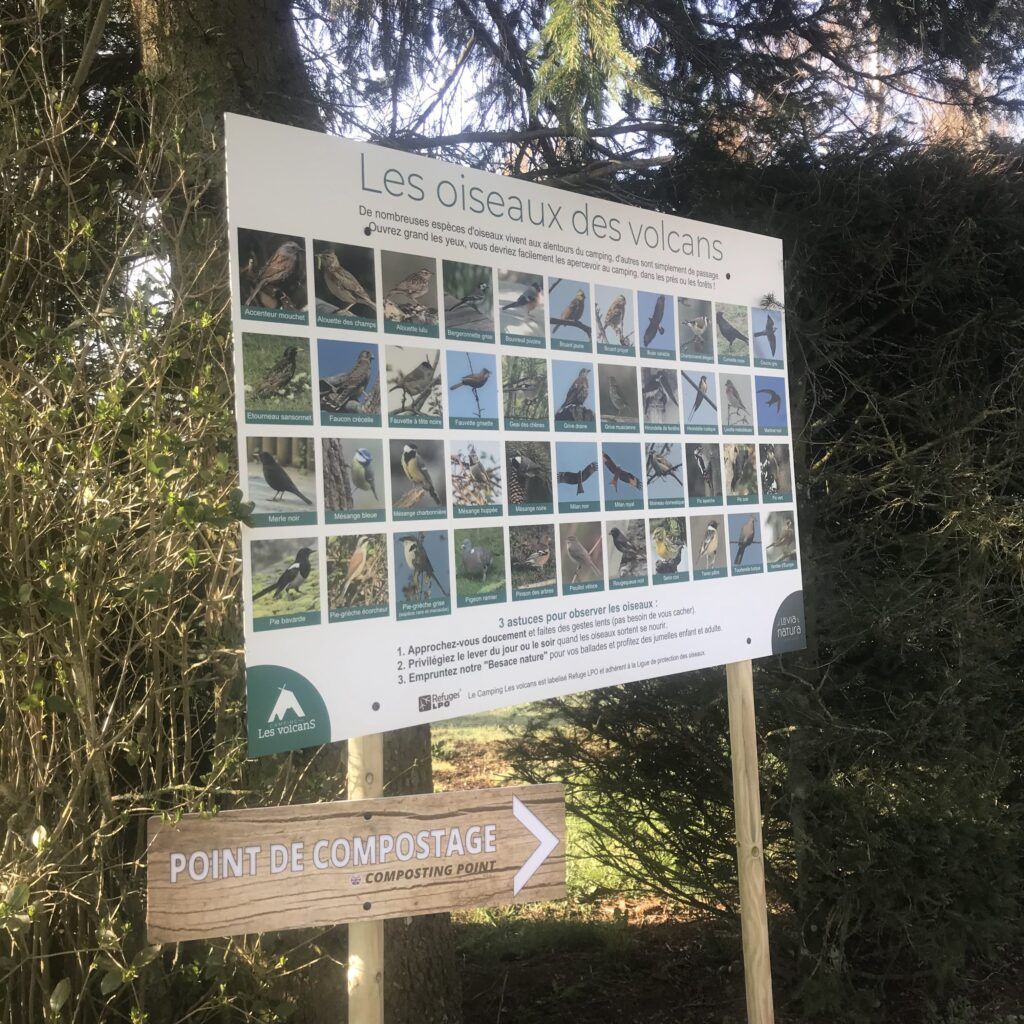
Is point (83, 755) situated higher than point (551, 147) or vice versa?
point (551, 147)

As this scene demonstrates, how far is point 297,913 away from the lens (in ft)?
6.01

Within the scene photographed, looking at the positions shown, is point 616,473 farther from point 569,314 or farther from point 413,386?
point 413,386

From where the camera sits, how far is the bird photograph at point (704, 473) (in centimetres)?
265

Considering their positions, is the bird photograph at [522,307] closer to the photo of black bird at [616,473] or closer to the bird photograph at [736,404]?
the photo of black bird at [616,473]

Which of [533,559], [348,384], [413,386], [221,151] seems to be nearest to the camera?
[348,384]

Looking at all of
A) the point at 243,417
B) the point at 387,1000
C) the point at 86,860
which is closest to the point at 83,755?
the point at 86,860

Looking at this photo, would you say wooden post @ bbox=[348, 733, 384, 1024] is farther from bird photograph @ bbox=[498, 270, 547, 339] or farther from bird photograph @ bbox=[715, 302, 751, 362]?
bird photograph @ bbox=[715, 302, 751, 362]

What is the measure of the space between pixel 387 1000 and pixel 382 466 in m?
2.04

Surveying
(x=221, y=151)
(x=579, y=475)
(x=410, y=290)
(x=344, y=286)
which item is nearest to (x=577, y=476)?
(x=579, y=475)

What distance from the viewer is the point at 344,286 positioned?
1.94 metres

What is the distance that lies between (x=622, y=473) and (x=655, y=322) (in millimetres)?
476

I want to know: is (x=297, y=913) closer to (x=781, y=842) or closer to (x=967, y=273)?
(x=781, y=842)

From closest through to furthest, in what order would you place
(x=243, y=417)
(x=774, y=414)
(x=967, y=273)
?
(x=243, y=417), (x=774, y=414), (x=967, y=273)

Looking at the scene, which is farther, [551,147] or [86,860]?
[551,147]
